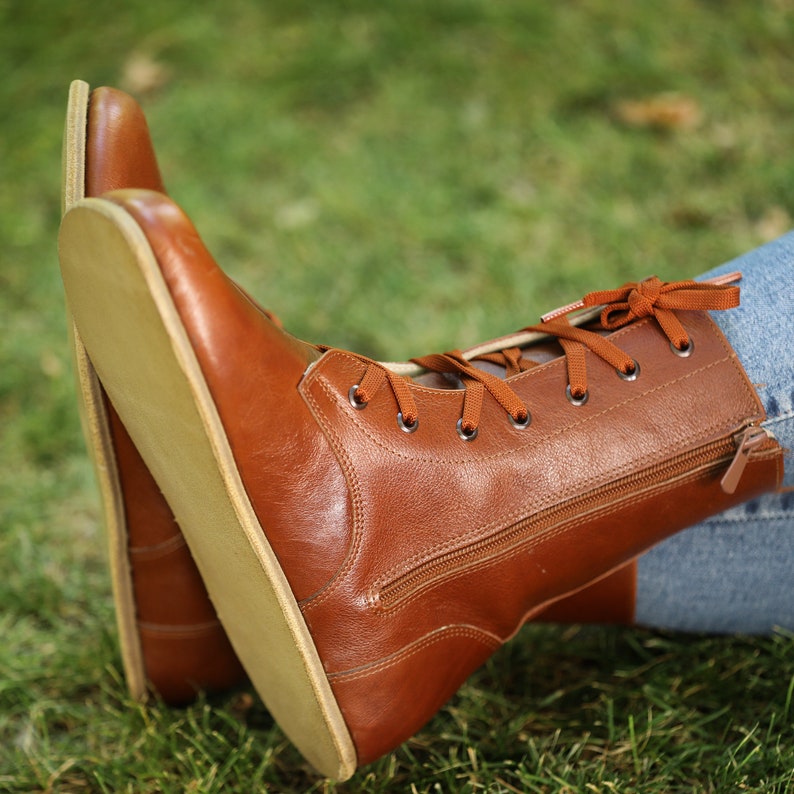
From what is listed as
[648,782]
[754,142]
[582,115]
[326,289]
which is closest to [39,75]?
[326,289]

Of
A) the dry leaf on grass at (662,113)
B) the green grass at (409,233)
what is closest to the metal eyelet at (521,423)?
the green grass at (409,233)

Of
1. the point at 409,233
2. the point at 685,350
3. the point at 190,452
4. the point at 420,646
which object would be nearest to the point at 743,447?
the point at 685,350

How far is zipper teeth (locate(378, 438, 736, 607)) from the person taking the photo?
1.10 m

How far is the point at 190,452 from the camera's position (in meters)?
1.00

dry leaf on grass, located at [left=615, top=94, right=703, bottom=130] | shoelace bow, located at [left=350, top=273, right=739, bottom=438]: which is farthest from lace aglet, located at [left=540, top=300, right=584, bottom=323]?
dry leaf on grass, located at [left=615, top=94, right=703, bottom=130]

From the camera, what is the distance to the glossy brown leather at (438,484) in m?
1.01

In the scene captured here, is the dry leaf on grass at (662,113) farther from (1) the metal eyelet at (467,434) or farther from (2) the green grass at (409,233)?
(1) the metal eyelet at (467,434)

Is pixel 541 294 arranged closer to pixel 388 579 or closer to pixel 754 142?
pixel 754 142

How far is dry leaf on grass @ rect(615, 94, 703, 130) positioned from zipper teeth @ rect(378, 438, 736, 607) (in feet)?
6.21

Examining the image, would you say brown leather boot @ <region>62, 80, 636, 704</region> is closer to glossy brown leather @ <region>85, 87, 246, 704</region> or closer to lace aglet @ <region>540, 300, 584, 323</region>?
glossy brown leather @ <region>85, 87, 246, 704</region>

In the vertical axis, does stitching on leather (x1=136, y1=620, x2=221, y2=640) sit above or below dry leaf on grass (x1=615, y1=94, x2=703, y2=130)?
below

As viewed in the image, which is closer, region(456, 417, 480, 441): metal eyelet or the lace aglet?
region(456, 417, 480, 441): metal eyelet

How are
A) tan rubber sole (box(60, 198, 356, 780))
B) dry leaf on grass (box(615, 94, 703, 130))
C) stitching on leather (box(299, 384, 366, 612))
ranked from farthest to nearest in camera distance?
dry leaf on grass (box(615, 94, 703, 130)), stitching on leather (box(299, 384, 366, 612)), tan rubber sole (box(60, 198, 356, 780))

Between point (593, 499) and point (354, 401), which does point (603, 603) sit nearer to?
point (593, 499)
